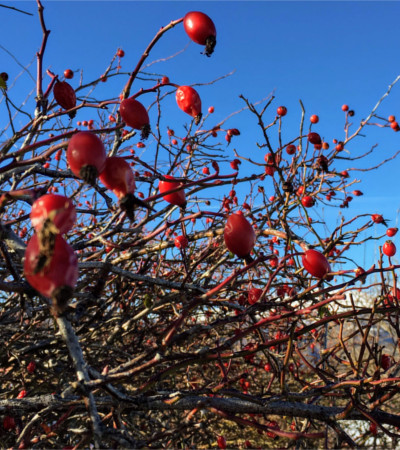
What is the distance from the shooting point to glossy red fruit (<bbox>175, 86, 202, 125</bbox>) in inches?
61.9

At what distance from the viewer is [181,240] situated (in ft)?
6.11

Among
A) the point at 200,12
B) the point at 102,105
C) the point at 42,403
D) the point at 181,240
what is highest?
the point at 200,12

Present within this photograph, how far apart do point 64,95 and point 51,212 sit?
1.02 metres

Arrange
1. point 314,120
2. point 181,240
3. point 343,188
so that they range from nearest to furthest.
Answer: point 181,240 → point 343,188 → point 314,120

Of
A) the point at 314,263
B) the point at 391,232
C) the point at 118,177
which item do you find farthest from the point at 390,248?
the point at 118,177

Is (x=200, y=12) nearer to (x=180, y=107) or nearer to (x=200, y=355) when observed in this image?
(x=180, y=107)

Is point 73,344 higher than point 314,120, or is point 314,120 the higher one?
point 314,120

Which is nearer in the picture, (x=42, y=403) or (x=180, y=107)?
(x=42, y=403)

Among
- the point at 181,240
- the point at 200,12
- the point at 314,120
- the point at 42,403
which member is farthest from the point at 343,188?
the point at 42,403

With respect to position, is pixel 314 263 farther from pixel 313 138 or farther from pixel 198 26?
pixel 313 138

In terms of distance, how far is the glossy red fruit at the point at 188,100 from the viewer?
1.57 m

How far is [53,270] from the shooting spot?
76cm

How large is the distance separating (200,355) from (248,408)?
0.42m

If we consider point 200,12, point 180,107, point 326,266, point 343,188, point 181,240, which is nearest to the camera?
point 326,266
